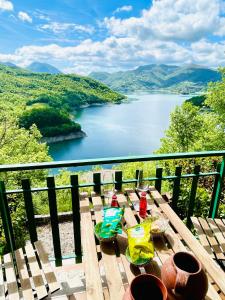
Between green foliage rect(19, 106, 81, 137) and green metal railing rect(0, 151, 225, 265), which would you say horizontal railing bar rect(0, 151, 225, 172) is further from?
green foliage rect(19, 106, 81, 137)

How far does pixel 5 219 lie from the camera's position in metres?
2.28

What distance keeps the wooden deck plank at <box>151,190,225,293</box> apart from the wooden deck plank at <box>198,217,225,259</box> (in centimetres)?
67

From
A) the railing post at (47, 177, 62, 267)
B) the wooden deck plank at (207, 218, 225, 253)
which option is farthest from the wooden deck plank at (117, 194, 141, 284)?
the wooden deck plank at (207, 218, 225, 253)

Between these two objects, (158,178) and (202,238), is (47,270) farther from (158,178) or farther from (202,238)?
(202,238)

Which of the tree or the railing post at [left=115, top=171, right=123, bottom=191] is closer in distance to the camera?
the railing post at [left=115, top=171, right=123, bottom=191]

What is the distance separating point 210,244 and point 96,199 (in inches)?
45.6

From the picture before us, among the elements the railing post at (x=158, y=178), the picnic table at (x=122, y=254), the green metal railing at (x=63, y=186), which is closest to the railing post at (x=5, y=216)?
the green metal railing at (x=63, y=186)

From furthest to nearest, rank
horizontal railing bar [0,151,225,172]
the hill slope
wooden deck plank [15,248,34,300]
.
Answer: the hill slope < horizontal railing bar [0,151,225,172] < wooden deck plank [15,248,34,300]

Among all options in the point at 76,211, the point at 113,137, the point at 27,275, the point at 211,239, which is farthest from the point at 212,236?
the point at 113,137

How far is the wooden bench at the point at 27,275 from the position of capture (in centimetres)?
175

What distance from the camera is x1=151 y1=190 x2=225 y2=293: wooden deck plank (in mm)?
1407

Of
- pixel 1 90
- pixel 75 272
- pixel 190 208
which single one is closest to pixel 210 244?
pixel 190 208

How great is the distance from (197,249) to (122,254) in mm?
Result: 491

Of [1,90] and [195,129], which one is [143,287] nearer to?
[195,129]
